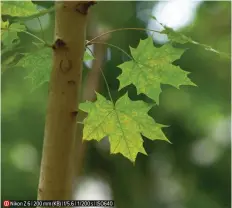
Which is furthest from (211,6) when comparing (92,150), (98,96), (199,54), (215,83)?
(98,96)

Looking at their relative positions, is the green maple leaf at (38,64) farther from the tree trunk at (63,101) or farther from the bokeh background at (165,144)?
the bokeh background at (165,144)

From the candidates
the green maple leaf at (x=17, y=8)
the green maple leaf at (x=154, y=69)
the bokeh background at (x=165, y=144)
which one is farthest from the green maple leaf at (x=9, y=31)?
the bokeh background at (x=165, y=144)

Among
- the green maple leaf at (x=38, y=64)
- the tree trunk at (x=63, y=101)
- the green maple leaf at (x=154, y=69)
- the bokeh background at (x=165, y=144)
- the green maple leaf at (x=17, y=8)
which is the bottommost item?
the tree trunk at (x=63, y=101)

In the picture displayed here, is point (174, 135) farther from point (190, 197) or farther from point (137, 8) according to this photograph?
point (137, 8)

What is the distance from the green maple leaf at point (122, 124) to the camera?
0.39 meters

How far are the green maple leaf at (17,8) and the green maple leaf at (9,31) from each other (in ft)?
0.04

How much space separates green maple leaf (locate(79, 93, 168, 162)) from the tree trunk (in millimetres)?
54

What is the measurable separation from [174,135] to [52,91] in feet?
6.14

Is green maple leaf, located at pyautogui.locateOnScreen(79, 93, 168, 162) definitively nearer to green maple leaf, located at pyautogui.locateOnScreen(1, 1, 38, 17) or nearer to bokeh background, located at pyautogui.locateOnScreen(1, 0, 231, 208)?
green maple leaf, located at pyautogui.locateOnScreen(1, 1, 38, 17)

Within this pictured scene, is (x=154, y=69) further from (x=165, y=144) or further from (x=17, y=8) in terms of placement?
(x=165, y=144)

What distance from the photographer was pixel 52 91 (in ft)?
1.12

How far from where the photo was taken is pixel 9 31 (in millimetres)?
386

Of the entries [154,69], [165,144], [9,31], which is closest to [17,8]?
[9,31]

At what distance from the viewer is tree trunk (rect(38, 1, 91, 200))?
0.33m
